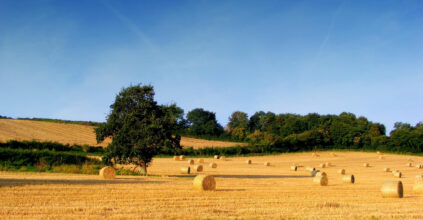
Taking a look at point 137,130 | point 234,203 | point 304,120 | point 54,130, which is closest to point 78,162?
point 137,130

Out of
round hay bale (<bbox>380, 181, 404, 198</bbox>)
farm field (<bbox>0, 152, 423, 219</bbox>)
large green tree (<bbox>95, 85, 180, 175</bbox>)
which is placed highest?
large green tree (<bbox>95, 85, 180, 175</bbox>)

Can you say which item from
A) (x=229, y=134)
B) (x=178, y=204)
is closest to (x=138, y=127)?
(x=178, y=204)

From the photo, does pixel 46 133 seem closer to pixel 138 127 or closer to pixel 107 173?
pixel 138 127

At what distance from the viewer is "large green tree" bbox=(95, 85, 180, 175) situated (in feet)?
74.8

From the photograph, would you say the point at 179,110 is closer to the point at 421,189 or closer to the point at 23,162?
the point at 23,162

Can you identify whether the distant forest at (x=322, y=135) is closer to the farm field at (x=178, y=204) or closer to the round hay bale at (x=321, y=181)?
the round hay bale at (x=321, y=181)

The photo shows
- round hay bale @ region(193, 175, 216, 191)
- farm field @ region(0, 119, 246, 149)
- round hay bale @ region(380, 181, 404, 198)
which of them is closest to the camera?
round hay bale @ region(380, 181, 404, 198)

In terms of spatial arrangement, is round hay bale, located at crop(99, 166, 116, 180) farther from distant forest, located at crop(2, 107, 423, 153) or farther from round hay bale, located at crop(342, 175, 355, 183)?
distant forest, located at crop(2, 107, 423, 153)

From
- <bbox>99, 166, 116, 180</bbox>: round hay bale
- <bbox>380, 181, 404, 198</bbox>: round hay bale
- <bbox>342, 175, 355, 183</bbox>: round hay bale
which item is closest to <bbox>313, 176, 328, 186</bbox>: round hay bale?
<bbox>342, 175, 355, 183</bbox>: round hay bale

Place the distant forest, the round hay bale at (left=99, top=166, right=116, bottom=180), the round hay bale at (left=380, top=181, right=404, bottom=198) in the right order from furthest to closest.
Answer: the distant forest, the round hay bale at (left=99, top=166, right=116, bottom=180), the round hay bale at (left=380, top=181, right=404, bottom=198)

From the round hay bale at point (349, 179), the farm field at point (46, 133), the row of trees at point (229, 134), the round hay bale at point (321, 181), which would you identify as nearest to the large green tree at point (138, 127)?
the row of trees at point (229, 134)

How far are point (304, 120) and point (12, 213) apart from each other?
309ft

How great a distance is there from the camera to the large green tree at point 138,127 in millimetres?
22812

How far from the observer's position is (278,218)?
388 inches
